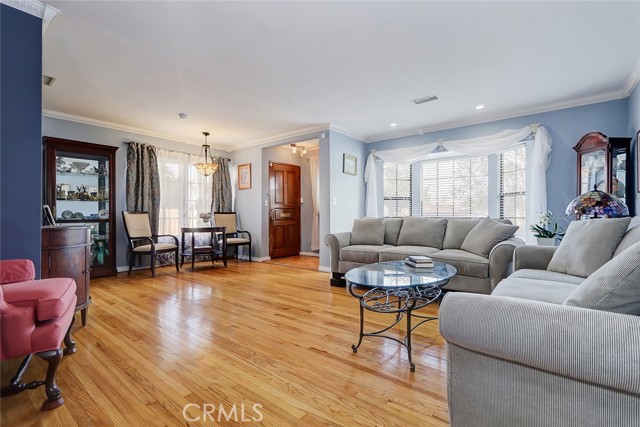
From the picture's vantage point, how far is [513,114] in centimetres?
421

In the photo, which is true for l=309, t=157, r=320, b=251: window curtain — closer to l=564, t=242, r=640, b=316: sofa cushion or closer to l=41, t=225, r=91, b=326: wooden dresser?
l=41, t=225, r=91, b=326: wooden dresser

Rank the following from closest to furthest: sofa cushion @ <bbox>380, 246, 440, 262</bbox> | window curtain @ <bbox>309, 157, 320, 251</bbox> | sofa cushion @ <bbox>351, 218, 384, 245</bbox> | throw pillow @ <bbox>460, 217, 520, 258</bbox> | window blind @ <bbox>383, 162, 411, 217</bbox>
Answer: throw pillow @ <bbox>460, 217, 520, 258</bbox> → sofa cushion @ <bbox>380, 246, 440, 262</bbox> → sofa cushion @ <bbox>351, 218, 384, 245</bbox> → window blind @ <bbox>383, 162, 411, 217</bbox> → window curtain @ <bbox>309, 157, 320, 251</bbox>

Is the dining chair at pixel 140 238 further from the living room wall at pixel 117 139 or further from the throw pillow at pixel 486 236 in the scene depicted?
the throw pillow at pixel 486 236

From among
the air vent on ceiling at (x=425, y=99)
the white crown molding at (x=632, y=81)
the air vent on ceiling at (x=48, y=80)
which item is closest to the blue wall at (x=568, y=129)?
the white crown molding at (x=632, y=81)

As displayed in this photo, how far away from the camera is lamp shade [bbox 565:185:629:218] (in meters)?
2.88

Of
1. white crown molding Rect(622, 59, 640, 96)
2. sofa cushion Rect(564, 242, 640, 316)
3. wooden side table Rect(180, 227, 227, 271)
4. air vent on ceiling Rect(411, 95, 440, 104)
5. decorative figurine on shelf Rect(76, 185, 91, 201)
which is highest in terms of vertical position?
air vent on ceiling Rect(411, 95, 440, 104)

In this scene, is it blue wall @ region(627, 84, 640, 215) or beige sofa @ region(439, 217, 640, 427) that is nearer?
beige sofa @ region(439, 217, 640, 427)

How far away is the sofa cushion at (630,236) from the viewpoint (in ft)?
5.86

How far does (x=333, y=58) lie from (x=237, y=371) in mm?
2677

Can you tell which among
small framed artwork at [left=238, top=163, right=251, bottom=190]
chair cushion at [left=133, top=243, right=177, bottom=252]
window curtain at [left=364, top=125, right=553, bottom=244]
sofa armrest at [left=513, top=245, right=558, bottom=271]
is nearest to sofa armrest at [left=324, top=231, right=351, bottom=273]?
window curtain at [left=364, top=125, right=553, bottom=244]

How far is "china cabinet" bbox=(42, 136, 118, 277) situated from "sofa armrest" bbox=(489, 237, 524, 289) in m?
5.12

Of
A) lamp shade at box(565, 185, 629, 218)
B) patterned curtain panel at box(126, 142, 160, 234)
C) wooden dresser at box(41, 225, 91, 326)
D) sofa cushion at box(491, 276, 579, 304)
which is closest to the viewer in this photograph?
sofa cushion at box(491, 276, 579, 304)

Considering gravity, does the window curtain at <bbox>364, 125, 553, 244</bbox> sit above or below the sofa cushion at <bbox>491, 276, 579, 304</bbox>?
above

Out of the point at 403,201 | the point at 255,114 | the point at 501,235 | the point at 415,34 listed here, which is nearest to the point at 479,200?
the point at 403,201
